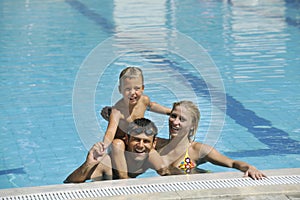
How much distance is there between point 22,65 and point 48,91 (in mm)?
1221

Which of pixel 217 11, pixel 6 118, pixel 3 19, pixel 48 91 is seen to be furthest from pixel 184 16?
pixel 6 118

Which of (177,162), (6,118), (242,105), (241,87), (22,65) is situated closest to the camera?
(177,162)

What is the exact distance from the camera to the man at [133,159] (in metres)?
4.12

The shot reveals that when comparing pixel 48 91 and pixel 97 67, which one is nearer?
pixel 48 91

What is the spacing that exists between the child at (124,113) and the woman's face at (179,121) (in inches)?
13.0

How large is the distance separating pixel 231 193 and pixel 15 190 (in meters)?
1.19

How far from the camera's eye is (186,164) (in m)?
4.42

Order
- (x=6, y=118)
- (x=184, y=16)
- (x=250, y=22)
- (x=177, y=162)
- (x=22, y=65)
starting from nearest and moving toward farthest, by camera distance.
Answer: (x=177, y=162), (x=6, y=118), (x=22, y=65), (x=250, y=22), (x=184, y=16)

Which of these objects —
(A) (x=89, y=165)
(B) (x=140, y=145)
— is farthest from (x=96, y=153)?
(B) (x=140, y=145)

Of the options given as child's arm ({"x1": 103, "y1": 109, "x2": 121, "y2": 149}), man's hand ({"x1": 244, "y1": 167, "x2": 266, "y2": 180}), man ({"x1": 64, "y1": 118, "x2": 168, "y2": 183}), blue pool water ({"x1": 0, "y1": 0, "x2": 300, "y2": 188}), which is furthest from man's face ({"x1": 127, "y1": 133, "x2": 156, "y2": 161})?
blue pool water ({"x1": 0, "y1": 0, "x2": 300, "y2": 188})

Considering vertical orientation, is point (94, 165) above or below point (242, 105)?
above

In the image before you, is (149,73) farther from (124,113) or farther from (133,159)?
(133,159)

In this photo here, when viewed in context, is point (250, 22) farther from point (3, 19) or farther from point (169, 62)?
point (3, 19)

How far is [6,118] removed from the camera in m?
6.30
